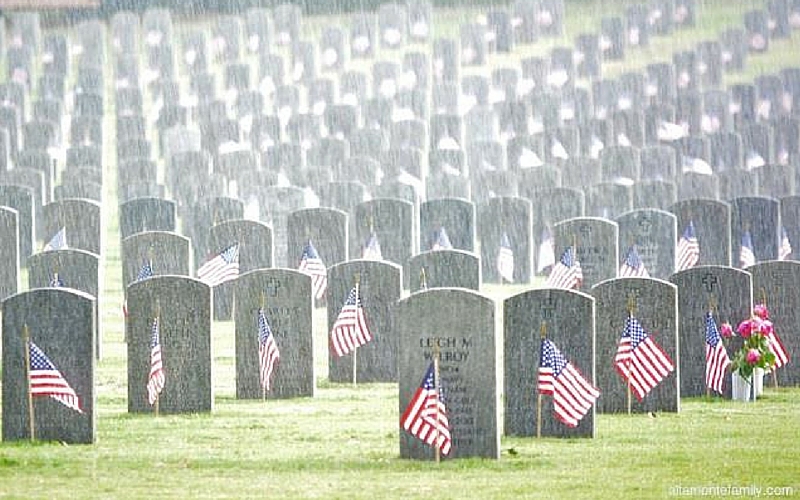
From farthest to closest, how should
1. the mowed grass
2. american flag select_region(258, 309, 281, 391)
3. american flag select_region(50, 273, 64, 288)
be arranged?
american flag select_region(50, 273, 64, 288) → american flag select_region(258, 309, 281, 391) → the mowed grass

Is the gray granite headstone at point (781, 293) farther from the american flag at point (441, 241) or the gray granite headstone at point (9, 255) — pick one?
the gray granite headstone at point (9, 255)

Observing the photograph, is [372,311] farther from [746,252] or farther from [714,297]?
[746,252]

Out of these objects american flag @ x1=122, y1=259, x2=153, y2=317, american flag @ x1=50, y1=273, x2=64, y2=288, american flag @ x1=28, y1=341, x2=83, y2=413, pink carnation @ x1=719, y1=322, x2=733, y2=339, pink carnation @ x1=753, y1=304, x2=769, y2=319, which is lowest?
american flag @ x1=28, y1=341, x2=83, y2=413

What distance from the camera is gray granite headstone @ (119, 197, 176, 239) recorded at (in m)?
26.7

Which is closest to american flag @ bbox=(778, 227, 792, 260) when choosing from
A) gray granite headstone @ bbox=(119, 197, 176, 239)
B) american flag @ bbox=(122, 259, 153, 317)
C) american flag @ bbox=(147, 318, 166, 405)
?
gray granite headstone @ bbox=(119, 197, 176, 239)

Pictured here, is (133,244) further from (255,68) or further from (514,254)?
(255,68)

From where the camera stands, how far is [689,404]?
19.1 meters

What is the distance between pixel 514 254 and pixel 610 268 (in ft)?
11.2

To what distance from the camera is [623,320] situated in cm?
1828

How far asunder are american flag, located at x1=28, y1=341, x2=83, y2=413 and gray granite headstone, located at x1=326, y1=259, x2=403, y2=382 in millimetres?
4023

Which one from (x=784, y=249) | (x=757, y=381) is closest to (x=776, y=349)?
(x=757, y=381)

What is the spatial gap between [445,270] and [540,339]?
189 inches

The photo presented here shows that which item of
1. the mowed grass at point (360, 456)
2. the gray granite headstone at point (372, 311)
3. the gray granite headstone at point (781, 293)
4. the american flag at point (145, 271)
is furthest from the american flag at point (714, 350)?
the american flag at point (145, 271)

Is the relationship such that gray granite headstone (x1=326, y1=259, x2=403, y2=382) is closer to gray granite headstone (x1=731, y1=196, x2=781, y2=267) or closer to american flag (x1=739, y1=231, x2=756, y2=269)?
american flag (x1=739, y1=231, x2=756, y2=269)
